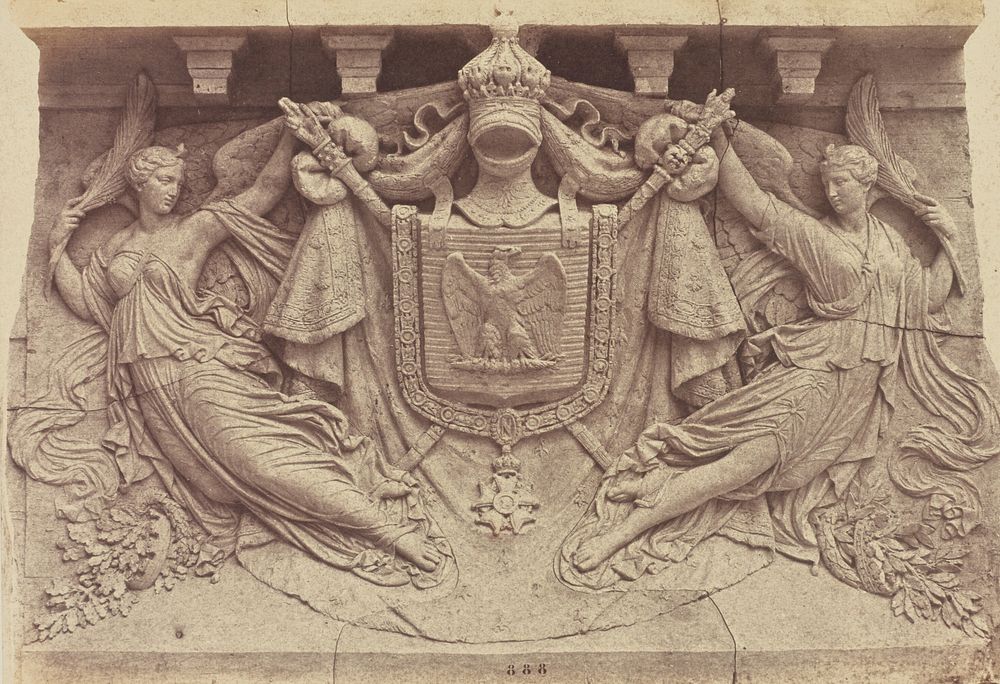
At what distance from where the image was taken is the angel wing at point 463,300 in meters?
5.72

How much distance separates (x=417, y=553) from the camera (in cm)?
576

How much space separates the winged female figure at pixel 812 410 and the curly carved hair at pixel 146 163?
1841 mm

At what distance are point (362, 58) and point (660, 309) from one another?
130 cm

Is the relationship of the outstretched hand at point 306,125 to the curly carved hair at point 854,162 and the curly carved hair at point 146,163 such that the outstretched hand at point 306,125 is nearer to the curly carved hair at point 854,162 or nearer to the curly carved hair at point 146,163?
the curly carved hair at point 146,163

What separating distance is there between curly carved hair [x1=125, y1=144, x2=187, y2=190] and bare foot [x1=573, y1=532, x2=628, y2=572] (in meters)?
1.89

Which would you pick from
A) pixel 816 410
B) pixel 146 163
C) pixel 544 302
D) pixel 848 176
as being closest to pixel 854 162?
pixel 848 176

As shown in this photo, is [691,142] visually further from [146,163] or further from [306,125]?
[146,163]

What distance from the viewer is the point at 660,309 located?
5.80 metres

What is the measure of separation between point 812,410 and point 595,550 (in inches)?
34.2

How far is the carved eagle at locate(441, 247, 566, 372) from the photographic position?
572cm

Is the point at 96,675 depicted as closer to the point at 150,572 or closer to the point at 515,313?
the point at 150,572

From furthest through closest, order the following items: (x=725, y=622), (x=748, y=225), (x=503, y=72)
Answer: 1. (x=748, y=225)
2. (x=725, y=622)
3. (x=503, y=72)

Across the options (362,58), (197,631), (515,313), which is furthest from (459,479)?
(362,58)

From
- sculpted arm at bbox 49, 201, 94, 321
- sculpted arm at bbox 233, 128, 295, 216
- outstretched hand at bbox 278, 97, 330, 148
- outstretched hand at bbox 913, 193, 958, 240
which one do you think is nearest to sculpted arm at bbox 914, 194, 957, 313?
outstretched hand at bbox 913, 193, 958, 240
